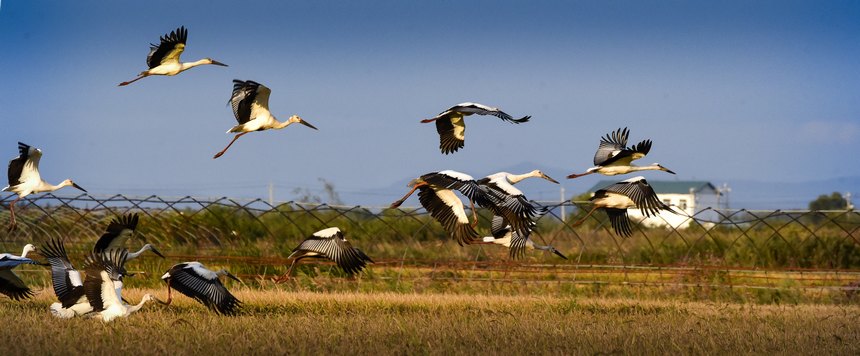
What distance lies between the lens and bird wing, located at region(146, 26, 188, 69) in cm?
1459

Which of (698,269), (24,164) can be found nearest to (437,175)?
(24,164)

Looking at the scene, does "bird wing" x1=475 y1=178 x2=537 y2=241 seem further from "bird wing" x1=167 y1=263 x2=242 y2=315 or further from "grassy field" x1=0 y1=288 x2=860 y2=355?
"bird wing" x1=167 y1=263 x2=242 y2=315

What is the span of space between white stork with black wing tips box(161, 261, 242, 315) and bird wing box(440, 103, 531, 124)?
3161 millimetres

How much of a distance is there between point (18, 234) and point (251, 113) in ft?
33.1

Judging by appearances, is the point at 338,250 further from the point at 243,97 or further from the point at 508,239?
the point at 508,239

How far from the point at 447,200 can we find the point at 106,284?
374 cm

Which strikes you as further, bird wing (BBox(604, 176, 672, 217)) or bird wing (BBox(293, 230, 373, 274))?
bird wing (BBox(604, 176, 672, 217))

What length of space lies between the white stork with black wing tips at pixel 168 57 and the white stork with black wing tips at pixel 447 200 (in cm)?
378

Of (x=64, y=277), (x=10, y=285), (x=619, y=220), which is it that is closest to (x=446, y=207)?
(x=619, y=220)

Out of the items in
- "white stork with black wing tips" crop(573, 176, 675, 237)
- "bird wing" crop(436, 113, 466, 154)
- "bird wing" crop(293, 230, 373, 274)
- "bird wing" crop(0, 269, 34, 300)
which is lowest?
"bird wing" crop(0, 269, 34, 300)

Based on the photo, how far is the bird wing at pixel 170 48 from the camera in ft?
47.9

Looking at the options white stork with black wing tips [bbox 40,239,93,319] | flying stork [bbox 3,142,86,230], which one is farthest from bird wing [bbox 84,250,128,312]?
flying stork [bbox 3,142,86,230]

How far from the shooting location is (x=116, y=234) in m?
11.9

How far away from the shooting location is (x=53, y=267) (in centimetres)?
1204
